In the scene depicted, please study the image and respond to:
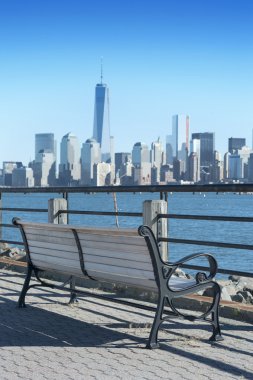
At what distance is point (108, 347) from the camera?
6004 millimetres

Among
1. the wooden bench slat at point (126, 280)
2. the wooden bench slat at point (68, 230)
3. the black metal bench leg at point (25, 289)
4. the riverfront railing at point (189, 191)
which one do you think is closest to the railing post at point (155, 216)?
the riverfront railing at point (189, 191)

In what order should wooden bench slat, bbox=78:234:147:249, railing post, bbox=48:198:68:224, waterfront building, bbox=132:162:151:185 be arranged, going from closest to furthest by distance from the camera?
wooden bench slat, bbox=78:234:147:249, railing post, bbox=48:198:68:224, waterfront building, bbox=132:162:151:185

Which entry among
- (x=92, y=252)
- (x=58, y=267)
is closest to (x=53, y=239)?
(x=58, y=267)

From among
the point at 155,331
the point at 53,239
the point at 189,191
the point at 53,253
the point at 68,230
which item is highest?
the point at 189,191

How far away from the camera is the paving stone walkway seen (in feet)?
17.1

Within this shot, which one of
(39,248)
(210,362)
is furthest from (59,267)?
(210,362)

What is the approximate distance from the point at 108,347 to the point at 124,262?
0.68 m

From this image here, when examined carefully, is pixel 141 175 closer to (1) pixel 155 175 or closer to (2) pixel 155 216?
(1) pixel 155 175

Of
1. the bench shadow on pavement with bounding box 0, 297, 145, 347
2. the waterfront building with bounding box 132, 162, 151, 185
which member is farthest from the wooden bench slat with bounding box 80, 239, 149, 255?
the waterfront building with bounding box 132, 162, 151, 185

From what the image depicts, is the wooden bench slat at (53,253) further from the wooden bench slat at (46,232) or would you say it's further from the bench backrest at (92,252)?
the wooden bench slat at (46,232)

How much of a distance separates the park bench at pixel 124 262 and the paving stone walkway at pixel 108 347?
24 cm

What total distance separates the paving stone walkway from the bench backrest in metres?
0.49

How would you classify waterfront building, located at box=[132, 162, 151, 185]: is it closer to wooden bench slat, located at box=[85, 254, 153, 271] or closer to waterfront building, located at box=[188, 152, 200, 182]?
waterfront building, located at box=[188, 152, 200, 182]

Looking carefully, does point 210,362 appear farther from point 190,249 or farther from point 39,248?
point 190,249
